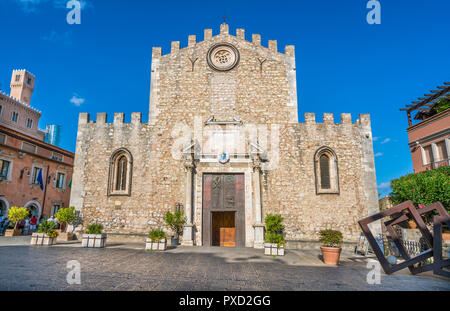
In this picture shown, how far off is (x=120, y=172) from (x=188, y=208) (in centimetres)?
512

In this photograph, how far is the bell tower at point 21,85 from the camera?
164 ft

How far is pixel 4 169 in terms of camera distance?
23.2 m

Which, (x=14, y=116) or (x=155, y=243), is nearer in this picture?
(x=155, y=243)

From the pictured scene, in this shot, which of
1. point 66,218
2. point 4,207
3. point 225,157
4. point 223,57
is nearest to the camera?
point 66,218

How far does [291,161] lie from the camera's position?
16.2 meters

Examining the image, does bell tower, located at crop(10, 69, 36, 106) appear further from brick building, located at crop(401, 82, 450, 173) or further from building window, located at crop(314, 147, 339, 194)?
brick building, located at crop(401, 82, 450, 173)

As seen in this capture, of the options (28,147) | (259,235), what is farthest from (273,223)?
(28,147)

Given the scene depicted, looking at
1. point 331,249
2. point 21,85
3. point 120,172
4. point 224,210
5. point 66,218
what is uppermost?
point 21,85

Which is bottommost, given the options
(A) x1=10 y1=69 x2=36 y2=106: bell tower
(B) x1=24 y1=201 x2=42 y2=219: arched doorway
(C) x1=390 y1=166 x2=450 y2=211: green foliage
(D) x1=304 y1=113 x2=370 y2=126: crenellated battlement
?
(B) x1=24 y1=201 x2=42 y2=219: arched doorway

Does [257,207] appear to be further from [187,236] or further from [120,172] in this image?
[120,172]

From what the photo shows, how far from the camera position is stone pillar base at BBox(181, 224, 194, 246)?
1438 centimetres

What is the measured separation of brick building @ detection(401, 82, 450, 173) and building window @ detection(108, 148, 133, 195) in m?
22.4

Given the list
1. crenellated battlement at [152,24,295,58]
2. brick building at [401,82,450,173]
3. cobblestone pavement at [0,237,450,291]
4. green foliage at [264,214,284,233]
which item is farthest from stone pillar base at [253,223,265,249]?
brick building at [401,82,450,173]

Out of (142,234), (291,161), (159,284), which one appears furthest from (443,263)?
(142,234)
